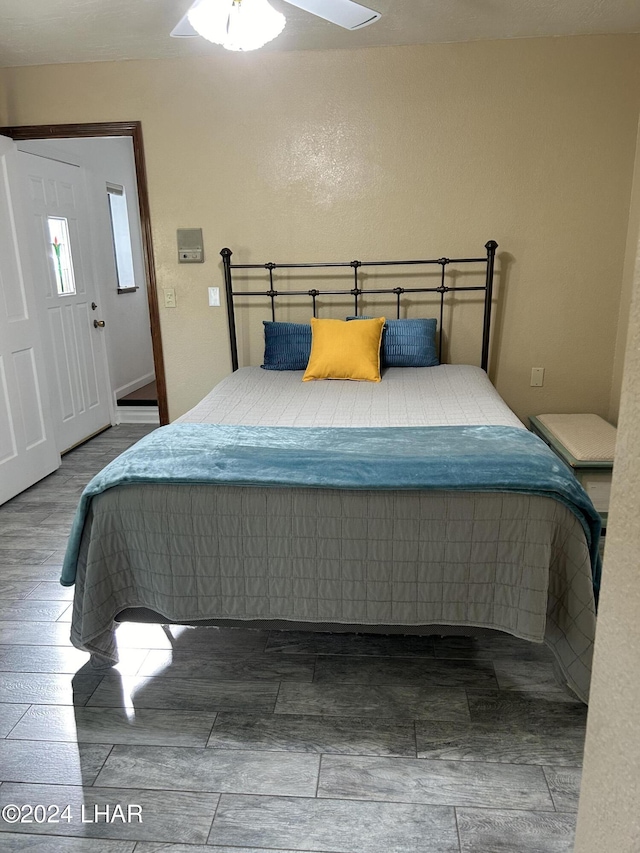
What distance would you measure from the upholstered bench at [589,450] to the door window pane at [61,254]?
3413mm

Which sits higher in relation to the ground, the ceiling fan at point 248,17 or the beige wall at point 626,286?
the ceiling fan at point 248,17

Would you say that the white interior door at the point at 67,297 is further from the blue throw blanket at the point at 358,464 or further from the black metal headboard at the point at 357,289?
the blue throw blanket at the point at 358,464

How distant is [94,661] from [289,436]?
101cm

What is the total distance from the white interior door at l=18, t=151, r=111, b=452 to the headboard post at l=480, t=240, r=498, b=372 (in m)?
2.85

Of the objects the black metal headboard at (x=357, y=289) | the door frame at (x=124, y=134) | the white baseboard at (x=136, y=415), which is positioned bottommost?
the white baseboard at (x=136, y=415)

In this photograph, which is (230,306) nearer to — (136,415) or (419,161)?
(419,161)

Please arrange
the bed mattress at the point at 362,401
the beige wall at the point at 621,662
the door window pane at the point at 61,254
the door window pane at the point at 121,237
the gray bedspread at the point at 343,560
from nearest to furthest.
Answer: the beige wall at the point at 621,662 → the gray bedspread at the point at 343,560 → the bed mattress at the point at 362,401 → the door window pane at the point at 61,254 → the door window pane at the point at 121,237

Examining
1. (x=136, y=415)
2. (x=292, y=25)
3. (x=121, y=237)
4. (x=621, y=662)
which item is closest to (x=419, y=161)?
(x=292, y=25)

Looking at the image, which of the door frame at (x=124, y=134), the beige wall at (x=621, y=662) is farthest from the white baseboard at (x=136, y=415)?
the beige wall at (x=621, y=662)

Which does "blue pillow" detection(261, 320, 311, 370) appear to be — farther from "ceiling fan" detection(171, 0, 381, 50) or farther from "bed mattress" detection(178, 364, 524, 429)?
"ceiling fan" detection(171, 0, 381, 50)

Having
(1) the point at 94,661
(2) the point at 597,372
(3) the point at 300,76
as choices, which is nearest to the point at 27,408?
(1) the point at 94,661

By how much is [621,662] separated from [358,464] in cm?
124

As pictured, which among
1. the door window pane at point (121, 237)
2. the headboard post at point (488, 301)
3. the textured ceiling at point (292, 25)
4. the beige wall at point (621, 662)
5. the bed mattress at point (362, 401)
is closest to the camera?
the beige wall at point (621, 662)

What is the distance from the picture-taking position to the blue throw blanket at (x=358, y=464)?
1.78 meters
